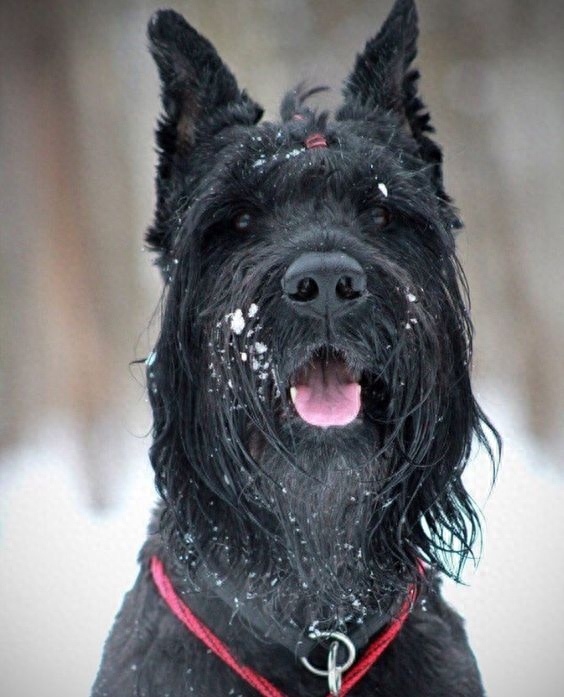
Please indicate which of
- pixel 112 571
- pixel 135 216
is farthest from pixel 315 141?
pixel 135 216

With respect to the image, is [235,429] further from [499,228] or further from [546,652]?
[499,228]

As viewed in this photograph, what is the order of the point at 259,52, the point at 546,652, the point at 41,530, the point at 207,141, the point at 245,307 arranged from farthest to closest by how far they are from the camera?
the point at 259,52 < the point at 41,530 < the point at 546,652 < the point at 207,141 < the point at 245,307

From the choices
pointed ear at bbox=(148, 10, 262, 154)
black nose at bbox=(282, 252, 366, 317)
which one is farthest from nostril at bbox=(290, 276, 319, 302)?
pointed ear at bbox=(148, 10, 262, 154)

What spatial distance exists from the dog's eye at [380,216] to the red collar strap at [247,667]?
897mm

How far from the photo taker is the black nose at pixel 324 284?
1585 millimetres

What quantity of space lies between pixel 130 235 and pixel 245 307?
13.7ft

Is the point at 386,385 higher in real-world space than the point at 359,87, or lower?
lower

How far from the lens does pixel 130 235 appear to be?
5676 millimetres

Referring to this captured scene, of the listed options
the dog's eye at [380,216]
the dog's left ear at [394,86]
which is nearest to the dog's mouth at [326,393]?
the dog's eye at [380,216]

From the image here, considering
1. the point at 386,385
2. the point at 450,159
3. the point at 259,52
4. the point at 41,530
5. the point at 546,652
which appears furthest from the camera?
the point at 450,159

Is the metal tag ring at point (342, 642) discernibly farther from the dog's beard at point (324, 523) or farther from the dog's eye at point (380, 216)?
the dog's eye at point (380, 216)

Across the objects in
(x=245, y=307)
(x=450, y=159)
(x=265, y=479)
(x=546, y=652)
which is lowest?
(x=546, y=652)

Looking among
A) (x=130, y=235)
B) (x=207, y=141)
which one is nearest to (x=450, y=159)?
(x=130, y=235)

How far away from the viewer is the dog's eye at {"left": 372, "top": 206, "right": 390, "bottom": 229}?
1.90 metres
